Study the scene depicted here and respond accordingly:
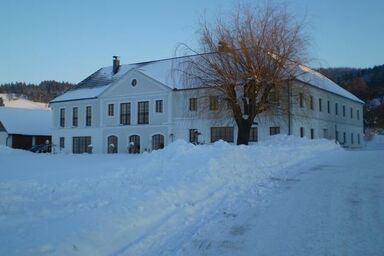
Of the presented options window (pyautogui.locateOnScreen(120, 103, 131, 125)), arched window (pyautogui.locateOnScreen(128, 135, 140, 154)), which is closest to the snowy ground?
arched window (pyautogui.locateOnScreen(128, 135, 140, 154))

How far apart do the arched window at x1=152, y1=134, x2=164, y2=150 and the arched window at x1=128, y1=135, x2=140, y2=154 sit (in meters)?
1.74

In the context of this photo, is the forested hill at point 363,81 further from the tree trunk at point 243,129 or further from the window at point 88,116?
the tree trunk at point 243,129

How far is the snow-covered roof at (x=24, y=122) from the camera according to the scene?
56188mm

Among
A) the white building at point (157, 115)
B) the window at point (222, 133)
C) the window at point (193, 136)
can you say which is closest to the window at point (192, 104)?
the white building at point (157, 115)

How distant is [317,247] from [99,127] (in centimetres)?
3864

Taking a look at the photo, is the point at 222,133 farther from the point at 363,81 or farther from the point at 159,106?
the point at 363,81

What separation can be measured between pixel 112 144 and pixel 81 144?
4897 mm

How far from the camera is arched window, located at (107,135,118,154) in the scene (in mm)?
42188

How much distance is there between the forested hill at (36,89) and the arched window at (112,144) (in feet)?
347

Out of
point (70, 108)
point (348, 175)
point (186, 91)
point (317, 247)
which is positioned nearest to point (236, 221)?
point (317, 247)

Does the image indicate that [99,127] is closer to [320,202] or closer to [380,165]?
[380,165]

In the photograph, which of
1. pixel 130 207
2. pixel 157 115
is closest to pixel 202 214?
pixel 130 207

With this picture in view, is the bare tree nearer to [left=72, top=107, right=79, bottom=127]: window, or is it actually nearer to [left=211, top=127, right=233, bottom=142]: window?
[left=211, top=127, right=233, bottom=142]: window

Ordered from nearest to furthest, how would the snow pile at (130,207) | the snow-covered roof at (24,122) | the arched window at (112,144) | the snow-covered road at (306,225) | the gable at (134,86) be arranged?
the snow pile at (130,207), the snow-covered road at (306,225), the gable at (134,86), the arched window at (112,144), the snow-covered roof at (24,122)
